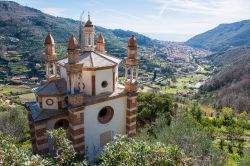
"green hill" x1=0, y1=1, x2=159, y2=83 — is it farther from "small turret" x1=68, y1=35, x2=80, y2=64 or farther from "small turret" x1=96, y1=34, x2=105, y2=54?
"small turret" x1=68, y1=35, x2=80, y2=64

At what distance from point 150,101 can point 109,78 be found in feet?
58.2

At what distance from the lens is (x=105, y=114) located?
25484mm

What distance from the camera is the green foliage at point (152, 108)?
39.4 metres

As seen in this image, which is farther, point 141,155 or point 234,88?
point 234,88

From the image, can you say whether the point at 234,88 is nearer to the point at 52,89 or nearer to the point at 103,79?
the point at 103,79

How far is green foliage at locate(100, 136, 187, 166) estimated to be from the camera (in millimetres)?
12148

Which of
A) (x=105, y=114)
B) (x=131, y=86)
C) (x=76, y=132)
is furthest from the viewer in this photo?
(x=131, y=86)

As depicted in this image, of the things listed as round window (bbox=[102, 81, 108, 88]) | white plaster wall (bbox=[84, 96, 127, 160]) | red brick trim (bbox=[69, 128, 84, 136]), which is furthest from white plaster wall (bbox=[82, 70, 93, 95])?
red brick trim (bbox=[69, 128, 84, 136])

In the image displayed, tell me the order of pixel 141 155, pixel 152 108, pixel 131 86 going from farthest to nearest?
pixel 152 108 → pixel 131 86 → pixel 141 155

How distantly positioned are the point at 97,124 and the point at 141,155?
1241 cm

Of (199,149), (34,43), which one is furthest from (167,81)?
(199,149)

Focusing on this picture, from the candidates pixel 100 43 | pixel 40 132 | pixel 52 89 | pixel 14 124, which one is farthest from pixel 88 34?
pixel 14 124

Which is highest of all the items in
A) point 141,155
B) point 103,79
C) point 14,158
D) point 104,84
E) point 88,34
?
point 88,34

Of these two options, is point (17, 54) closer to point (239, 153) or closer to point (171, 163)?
point (239, 153)
